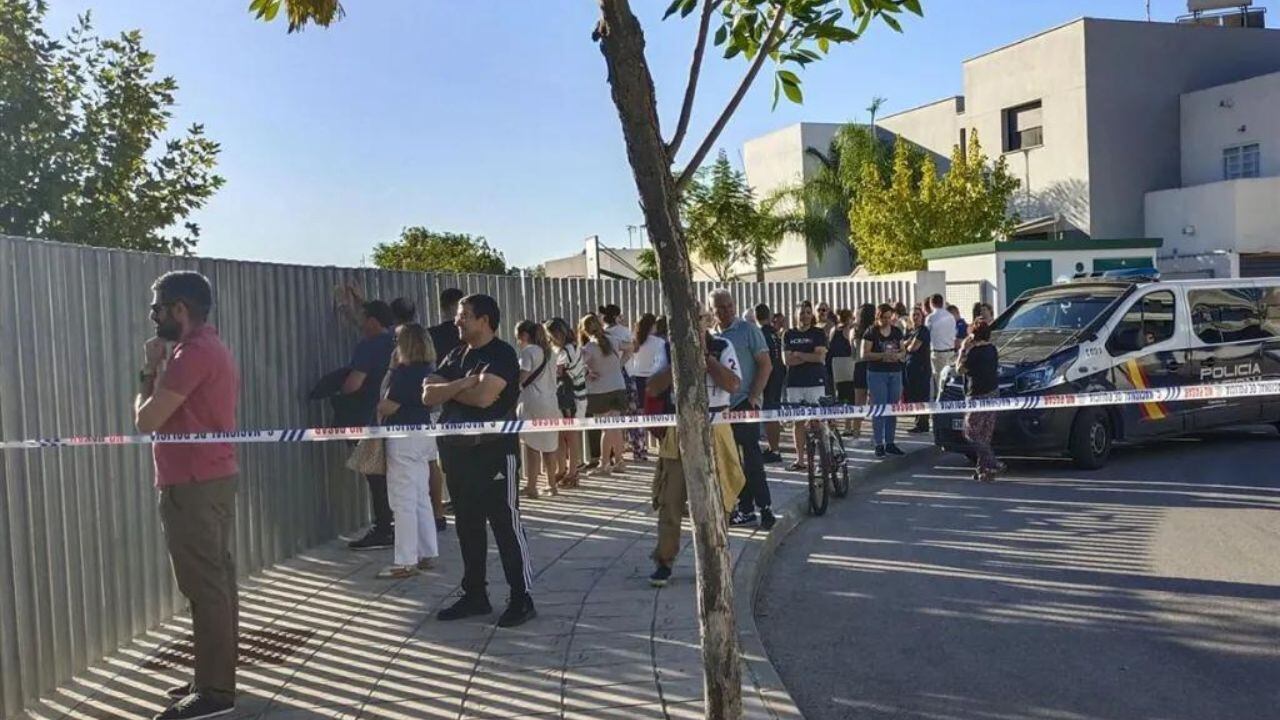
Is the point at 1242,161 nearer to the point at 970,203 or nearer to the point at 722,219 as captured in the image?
the point at 970,203

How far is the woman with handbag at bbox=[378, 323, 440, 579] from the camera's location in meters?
8.18

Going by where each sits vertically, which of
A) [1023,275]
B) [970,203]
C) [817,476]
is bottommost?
[817,476]

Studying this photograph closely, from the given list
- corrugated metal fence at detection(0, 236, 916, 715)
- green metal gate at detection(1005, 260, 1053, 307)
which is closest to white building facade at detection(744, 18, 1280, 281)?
green metal gate at detection(1005, 260, 1053, 307)

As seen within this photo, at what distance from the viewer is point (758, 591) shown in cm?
809

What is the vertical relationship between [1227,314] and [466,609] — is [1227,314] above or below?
above

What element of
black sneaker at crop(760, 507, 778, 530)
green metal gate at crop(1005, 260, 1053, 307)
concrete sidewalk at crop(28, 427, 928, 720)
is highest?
green metal gate at crop(1005, 260, 1053, 307)

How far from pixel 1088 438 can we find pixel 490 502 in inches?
320

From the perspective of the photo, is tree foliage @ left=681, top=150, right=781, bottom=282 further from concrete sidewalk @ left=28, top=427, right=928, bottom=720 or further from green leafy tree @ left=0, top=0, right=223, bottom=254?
concrete sidewalk @ left=28, top=427, right=928, bottom=720

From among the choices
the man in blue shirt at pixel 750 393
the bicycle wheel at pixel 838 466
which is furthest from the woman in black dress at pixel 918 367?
the man in blue shirt at pixel 750 393

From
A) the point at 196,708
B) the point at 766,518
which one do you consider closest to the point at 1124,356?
the point at 766,518

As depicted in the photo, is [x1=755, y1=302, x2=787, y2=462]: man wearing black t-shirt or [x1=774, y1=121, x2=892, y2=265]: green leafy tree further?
[x1=774, y1=121, x2=892, y2=265]: green leafy tree

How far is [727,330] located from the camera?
9.44 m

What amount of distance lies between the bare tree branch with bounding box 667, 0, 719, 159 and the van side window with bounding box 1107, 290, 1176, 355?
31.6 feet

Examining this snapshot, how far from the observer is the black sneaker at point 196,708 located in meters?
5.43
